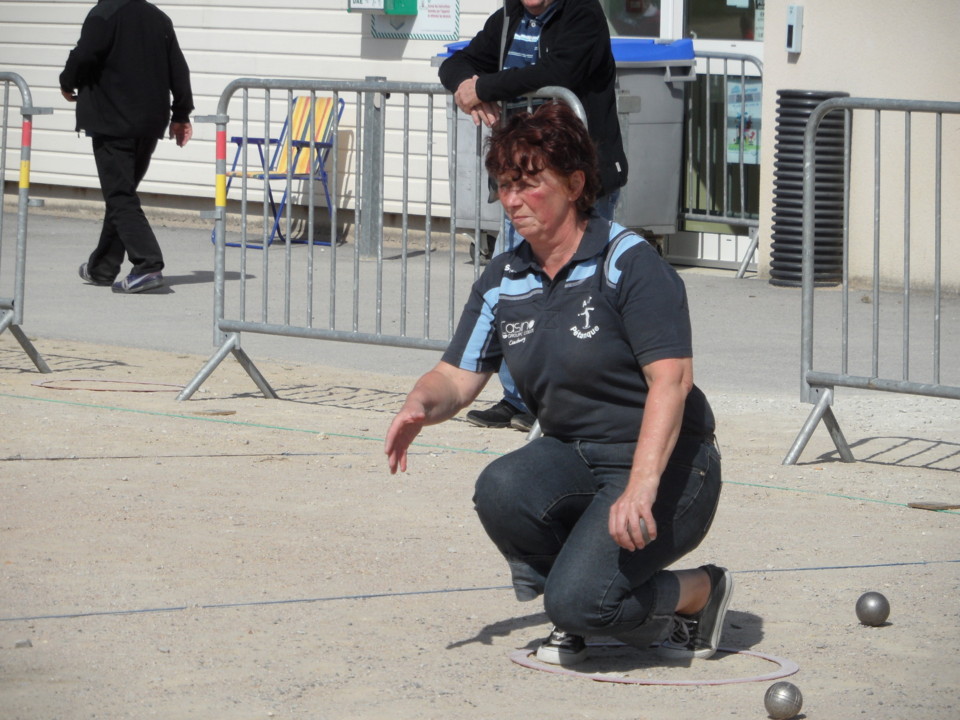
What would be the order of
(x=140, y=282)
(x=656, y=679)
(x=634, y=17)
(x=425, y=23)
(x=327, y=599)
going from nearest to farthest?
(x=656, y=679)
(x=327, y=599)
(x=140, y=282)
(x=634, y=17)
(x=425, y=23)

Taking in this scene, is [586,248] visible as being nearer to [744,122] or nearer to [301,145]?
[744,122]

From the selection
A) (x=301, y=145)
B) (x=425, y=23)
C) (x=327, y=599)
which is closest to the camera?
(x=327, y=599)

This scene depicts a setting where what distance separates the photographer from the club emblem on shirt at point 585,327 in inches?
154

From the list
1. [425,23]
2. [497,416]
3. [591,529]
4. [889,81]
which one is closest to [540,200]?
[591,529]

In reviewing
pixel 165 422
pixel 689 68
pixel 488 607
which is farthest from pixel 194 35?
pixel 488 607

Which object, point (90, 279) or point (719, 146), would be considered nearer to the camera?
point (90, 279)

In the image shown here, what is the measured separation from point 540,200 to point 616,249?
0.70 feet

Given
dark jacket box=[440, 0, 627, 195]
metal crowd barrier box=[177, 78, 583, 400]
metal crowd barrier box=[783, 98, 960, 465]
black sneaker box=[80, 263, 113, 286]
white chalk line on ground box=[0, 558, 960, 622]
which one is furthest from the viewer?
black sneaker box=[80, 263, 113, 286]

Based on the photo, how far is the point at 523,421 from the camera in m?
6.79

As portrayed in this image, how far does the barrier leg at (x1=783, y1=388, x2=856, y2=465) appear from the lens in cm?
611

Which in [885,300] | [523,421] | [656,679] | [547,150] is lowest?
[656,679]

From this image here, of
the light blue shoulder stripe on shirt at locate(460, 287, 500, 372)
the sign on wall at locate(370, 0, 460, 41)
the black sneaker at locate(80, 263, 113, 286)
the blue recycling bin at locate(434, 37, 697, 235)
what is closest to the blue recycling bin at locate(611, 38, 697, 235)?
the blue recycling bin at locate(434, 37, 697, 235)

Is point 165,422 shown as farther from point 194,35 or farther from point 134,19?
point 194,35

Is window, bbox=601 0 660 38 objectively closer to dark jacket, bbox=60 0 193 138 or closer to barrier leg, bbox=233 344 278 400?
dark jacket, bbox=60 0 193 138
